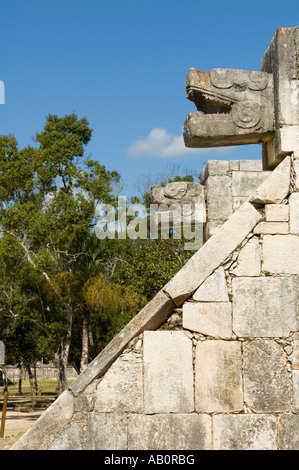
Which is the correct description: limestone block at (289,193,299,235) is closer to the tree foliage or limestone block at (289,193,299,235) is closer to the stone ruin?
the stone ruin

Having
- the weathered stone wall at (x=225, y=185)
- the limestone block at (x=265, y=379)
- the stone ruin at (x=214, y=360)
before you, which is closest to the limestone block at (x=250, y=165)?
the weathered stone wall at (x=225, y=185)

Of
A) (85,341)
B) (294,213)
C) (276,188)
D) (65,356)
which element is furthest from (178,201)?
(65,356)

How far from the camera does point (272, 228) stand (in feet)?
15.3

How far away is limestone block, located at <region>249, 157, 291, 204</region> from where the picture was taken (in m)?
4.70

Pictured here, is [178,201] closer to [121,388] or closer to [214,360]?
[214,360]

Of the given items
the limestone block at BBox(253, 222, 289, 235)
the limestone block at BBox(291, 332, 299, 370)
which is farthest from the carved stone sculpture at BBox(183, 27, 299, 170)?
the limestone block at BBox(291, 332, 299, 370)

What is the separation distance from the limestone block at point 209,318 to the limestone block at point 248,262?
0.90 feet

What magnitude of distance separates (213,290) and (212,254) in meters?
0.28

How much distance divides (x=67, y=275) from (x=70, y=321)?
182cm

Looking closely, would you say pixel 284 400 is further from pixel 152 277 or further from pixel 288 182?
pixel 152 277

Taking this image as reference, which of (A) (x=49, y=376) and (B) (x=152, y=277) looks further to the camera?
(A) (x=49, y=376)

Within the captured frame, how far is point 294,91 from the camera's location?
4.90 metres
